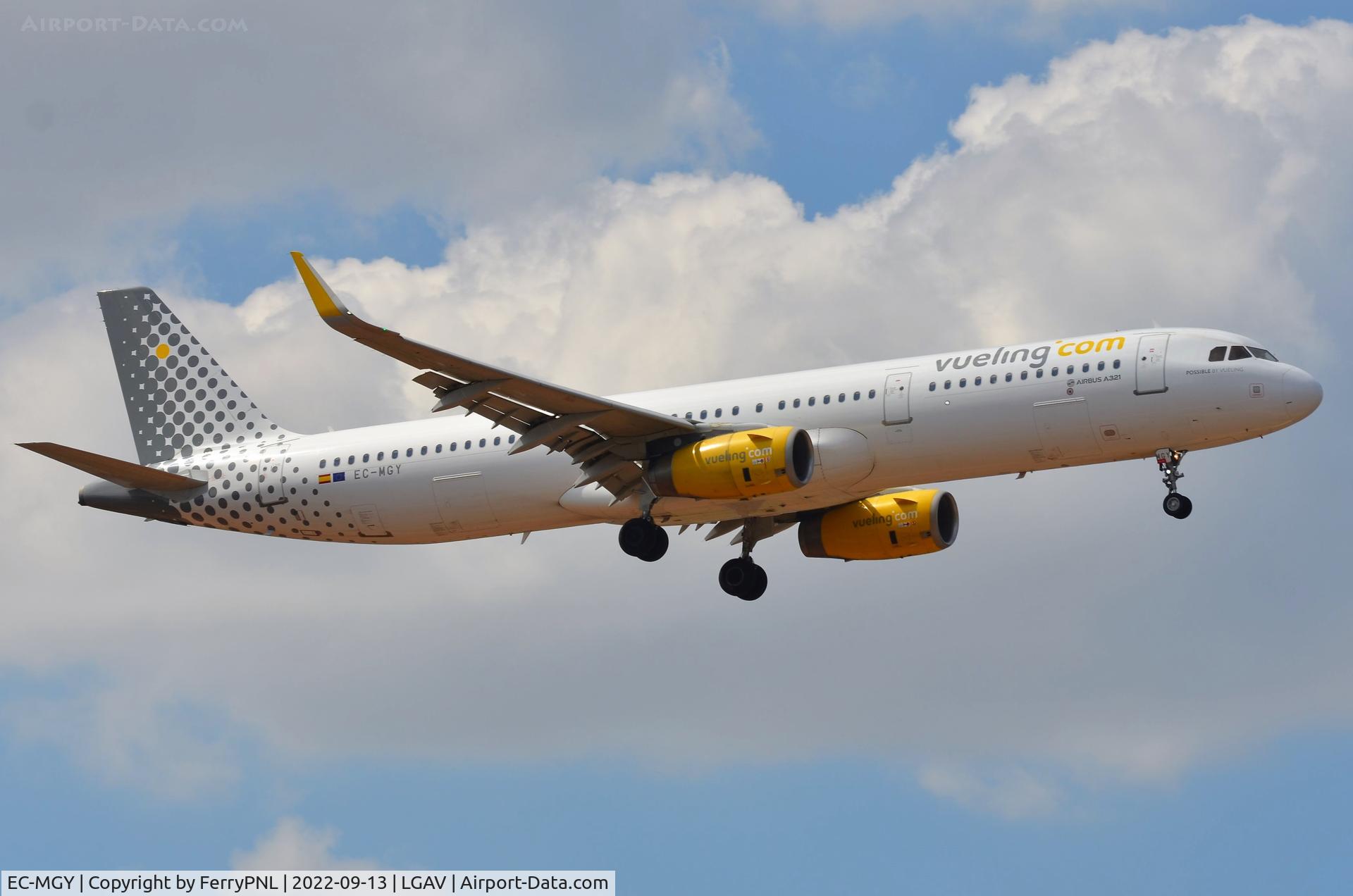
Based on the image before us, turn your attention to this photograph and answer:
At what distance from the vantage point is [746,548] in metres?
52.6

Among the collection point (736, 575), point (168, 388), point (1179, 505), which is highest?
point (168, 388)

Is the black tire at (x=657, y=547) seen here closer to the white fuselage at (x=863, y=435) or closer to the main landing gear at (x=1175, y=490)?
the white fuselage at (x=863, y=435)

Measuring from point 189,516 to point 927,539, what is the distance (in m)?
19.9

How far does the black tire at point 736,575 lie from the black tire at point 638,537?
20.1ft

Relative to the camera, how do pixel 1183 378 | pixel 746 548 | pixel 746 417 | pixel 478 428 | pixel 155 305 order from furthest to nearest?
pixel 155 305 → pixel 746 548 → pixel 478 428 → pixel 746 417 → pixel 1183 378

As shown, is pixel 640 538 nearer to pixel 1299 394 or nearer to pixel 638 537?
pixel 638 537

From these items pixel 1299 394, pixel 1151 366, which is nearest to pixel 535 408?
pixel 1151 366

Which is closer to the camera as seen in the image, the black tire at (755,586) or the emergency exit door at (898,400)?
the emergency exit door at (898,400)

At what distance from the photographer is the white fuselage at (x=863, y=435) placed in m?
42.5

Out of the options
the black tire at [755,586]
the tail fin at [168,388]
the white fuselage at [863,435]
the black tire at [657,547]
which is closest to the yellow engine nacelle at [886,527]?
the black tire at [755,586]

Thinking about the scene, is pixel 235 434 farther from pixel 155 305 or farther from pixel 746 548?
pixel 746 548

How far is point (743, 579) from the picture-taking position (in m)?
52.3

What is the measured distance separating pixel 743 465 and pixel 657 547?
13.7 ft

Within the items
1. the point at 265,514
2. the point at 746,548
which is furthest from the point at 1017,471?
the point at 265,514
